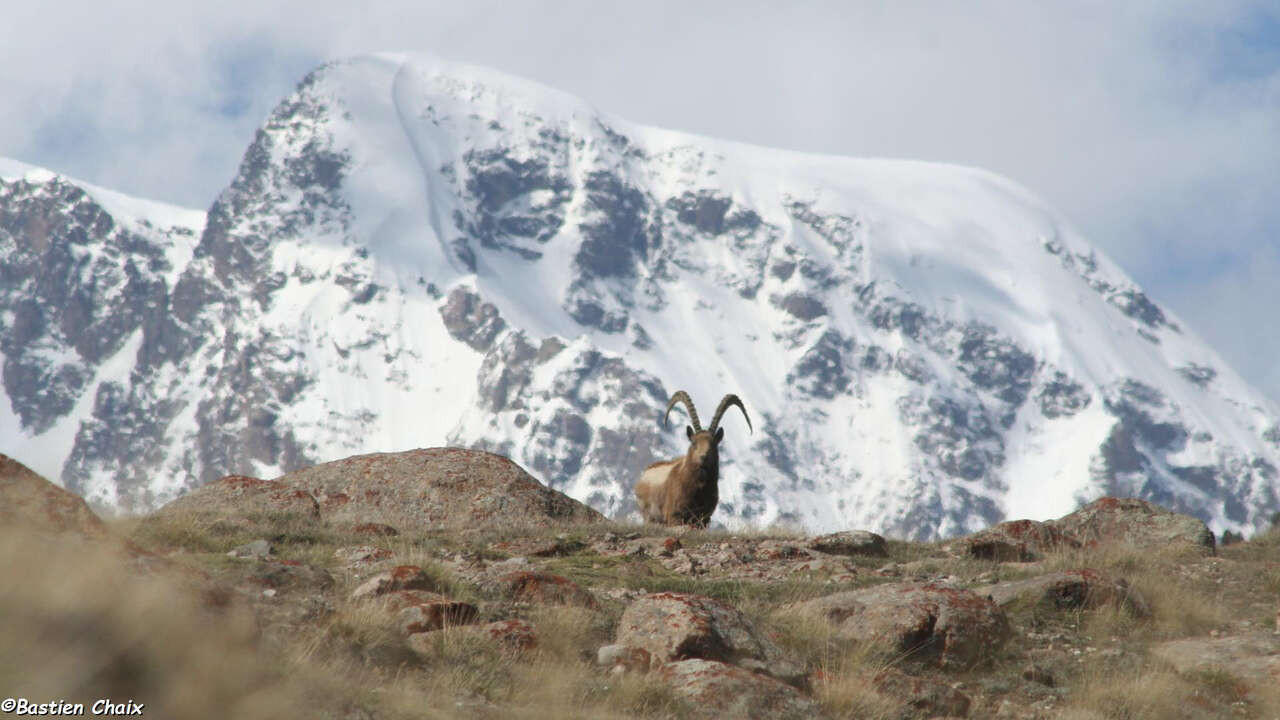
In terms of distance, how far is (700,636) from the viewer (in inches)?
335

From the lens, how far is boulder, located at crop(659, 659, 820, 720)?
25.1ft

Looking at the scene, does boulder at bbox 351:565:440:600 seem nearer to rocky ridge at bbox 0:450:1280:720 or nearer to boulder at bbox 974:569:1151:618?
rocky ridge at bbox 0:450:1280:720

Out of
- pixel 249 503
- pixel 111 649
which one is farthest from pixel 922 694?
pixel 249 503

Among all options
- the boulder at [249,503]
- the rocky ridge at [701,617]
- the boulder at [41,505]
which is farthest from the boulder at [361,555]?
the boulder at [41,505]

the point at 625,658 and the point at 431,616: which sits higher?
the point at 431,616

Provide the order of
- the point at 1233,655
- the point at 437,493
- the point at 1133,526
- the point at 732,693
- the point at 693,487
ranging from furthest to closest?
the point at 693,487 → the point at 437,493 → the point at 1133,526 → the point at 1233,655 → the point at 732,693

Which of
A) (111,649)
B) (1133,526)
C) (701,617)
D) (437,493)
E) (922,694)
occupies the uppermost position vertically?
(1133,526)

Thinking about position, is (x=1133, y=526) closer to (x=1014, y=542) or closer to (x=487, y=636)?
(x=1014, y=542)

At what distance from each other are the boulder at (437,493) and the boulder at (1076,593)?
599 cm

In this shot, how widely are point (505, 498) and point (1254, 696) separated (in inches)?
367

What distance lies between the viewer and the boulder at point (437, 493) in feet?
52.6

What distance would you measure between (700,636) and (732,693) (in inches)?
30.0

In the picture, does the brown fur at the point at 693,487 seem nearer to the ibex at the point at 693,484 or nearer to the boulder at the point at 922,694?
the ibex at the point at 693,484

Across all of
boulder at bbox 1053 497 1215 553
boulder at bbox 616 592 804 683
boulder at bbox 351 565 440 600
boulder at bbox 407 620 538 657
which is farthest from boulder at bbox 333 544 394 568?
boulder at bbox 1053 497 1215 553
